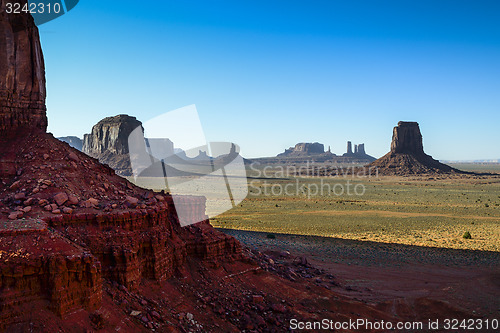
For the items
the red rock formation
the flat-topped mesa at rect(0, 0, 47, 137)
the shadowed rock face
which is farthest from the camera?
the shadowed rock face

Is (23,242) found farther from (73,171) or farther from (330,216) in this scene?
(330,216)

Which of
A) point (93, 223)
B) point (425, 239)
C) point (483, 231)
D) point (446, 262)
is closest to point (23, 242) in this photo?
point (93, 223)

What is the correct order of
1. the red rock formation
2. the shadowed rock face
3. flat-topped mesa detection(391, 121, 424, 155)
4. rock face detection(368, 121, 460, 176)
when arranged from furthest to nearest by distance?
1. flat-topped mesa detection(391, 121, 424, 155)
2. the shadowed rock face
3. rock face detection(368, 121, 460, 176)
4. the red rock formation

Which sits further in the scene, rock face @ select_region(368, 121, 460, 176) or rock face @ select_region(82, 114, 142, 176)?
rock face @ select_region(82, 114, 142, 176)

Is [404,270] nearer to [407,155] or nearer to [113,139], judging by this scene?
[407,155]

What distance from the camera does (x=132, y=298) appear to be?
995 cm

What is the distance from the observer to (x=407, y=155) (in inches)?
5684

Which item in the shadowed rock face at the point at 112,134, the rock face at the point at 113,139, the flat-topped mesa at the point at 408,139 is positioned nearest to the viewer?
the rock face at the point at 113,139

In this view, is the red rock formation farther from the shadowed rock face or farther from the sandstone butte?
the shadowed rock face

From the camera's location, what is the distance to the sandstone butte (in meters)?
7.84

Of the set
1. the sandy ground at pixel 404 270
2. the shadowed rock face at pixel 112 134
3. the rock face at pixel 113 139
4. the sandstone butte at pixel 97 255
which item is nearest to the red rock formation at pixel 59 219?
the sandstone butte at pixel 97 255

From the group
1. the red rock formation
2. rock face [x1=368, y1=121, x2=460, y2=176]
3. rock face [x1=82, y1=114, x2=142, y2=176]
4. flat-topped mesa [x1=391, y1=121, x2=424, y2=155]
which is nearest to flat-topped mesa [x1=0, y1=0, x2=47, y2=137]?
the red rock formation

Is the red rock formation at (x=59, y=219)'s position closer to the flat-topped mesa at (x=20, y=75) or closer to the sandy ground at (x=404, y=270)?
the flat-topped mesa at (x=20, y=75)

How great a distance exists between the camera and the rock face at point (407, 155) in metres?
138
